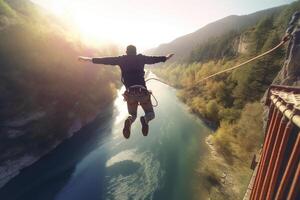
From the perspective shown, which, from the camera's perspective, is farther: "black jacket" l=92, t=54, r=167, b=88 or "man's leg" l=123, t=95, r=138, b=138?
"man's leg" l=123, t=95, r=138, b=138

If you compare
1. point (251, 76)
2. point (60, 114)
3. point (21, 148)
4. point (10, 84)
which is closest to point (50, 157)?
point (21, 148)

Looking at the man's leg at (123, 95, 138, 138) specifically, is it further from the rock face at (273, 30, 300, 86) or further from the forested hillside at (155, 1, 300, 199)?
the rock face at (273, 30, 300, 86)

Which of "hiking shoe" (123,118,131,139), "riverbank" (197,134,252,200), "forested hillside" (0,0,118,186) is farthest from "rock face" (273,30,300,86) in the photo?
"forested hillside" (0,0,118,186)

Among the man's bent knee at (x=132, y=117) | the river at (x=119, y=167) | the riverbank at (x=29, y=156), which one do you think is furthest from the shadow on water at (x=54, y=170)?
the man's bent knee at (x=132, y=117)

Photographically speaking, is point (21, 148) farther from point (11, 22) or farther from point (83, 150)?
point (11, 22)

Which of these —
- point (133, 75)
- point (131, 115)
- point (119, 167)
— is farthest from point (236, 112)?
point (133, 75)

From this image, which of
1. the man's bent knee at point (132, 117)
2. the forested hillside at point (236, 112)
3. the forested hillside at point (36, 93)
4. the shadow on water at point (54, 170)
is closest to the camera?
the man's bent knee at point (132, 117)

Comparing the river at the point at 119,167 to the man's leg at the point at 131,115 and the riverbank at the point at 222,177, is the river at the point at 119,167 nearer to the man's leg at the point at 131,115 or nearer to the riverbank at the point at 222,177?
the riverbank at the point at 222,177
